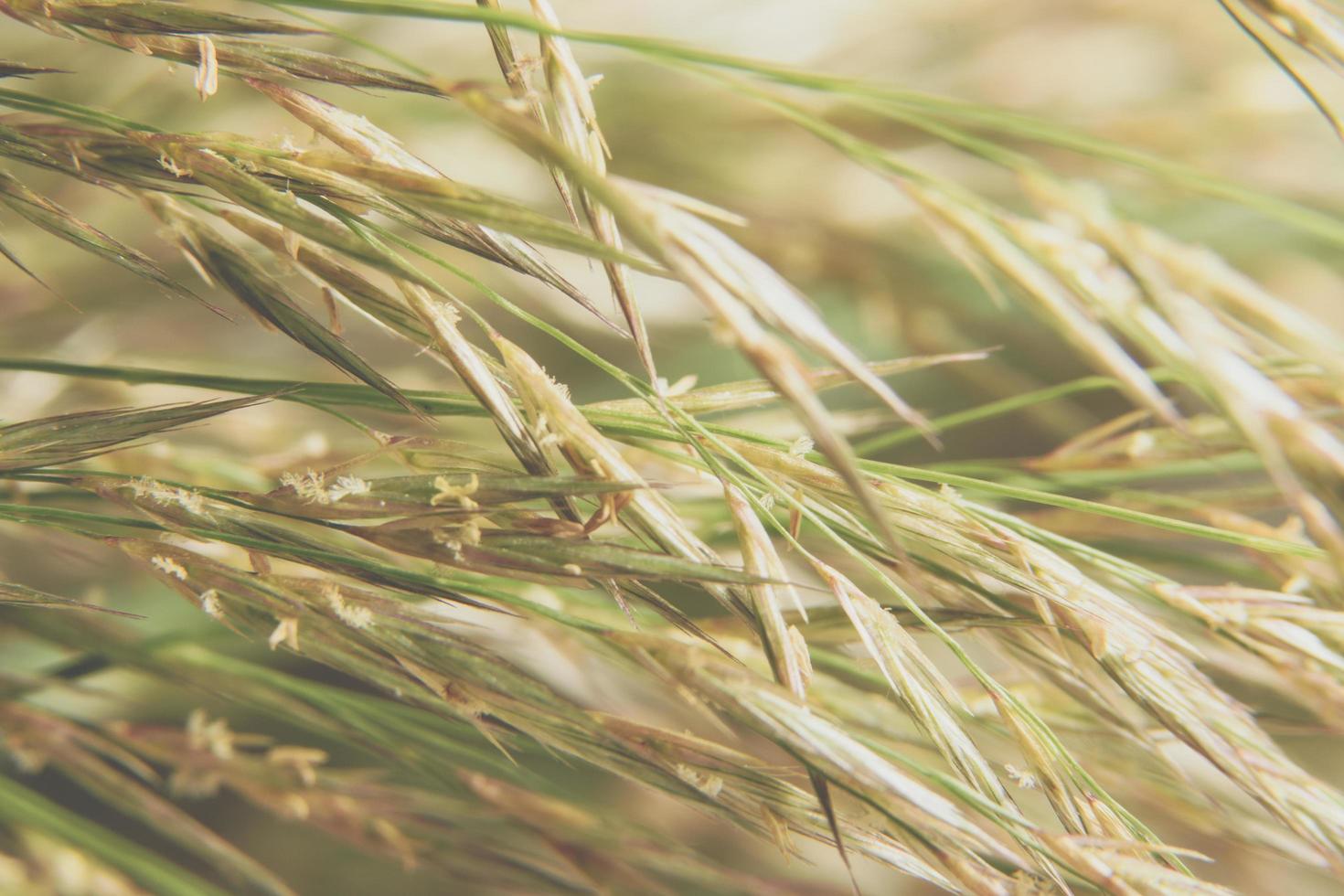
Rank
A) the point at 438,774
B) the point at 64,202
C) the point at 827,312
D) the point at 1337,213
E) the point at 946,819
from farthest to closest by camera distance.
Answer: the point at 827,312 → the point at 1337,213 → the point at 64,202 → the point at 438,774 → the point at 946,819

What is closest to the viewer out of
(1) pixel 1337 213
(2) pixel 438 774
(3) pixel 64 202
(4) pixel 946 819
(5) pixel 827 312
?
(4) pixel 946 819

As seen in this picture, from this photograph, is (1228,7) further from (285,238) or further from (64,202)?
(64,202)

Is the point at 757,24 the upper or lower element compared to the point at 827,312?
upper

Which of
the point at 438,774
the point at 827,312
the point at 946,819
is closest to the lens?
the point at 946,819

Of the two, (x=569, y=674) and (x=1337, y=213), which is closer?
(x=569, y=674)

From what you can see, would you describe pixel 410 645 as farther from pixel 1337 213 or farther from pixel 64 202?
Result: pixel 1337 213

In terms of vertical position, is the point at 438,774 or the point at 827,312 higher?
the point at 827,312

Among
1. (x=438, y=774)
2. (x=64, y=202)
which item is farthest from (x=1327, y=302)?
(x=64, y=202)

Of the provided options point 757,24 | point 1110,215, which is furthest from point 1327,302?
point 1110,215

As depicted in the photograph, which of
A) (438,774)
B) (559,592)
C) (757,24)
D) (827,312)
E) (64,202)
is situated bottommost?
(438,774)
